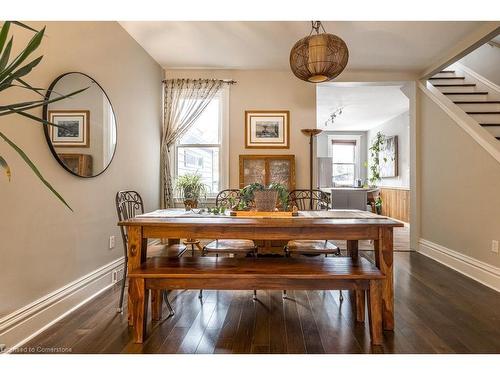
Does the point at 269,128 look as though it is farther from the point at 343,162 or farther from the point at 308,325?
Result: the point at 343,162

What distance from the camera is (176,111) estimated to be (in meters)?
4.37

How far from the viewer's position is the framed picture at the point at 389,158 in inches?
297

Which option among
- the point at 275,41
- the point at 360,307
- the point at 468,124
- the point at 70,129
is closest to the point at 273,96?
the point at 275,41

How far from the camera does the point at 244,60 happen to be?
4066 millimetres

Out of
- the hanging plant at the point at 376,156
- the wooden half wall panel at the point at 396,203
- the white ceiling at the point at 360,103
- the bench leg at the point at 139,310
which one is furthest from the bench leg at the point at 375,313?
Answer: the hanging plant at the point at 376,156

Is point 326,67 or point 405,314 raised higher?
point 326,67

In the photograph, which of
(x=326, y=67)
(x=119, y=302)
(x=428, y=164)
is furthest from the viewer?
(x=428, y=164)

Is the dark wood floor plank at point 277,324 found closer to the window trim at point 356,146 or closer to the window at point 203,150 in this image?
the window at point 203,150

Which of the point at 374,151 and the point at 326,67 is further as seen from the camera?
the point at 374,151

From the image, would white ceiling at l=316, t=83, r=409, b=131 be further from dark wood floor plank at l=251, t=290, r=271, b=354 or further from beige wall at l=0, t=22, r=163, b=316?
dark wood floor plank at l=251, t=290, r=271, b=354
